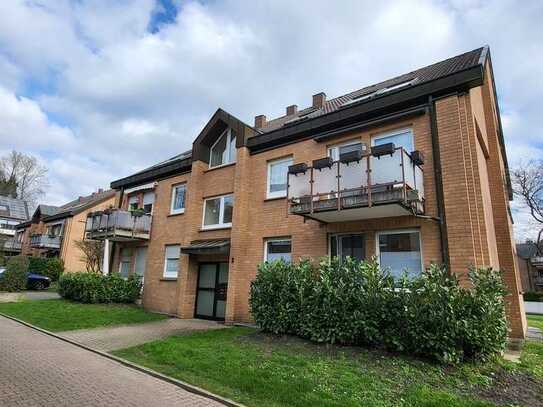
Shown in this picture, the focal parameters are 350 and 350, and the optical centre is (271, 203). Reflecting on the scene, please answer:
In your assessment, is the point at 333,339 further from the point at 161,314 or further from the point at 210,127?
the point at 210,127

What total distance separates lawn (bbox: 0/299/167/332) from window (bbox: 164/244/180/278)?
1769 mm

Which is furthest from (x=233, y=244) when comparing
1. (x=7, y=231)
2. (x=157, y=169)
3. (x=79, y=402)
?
(x=7, y=231)

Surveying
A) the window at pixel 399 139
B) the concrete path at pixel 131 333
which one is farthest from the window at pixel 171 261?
the window at pixel 399 139

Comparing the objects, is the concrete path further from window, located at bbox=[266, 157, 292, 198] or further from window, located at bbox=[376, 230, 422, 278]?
window, located at bbox=[376, 230, 422, 278]

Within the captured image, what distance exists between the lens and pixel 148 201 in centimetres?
1741

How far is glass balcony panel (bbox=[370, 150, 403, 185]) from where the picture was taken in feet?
27.0

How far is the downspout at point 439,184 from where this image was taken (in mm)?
8141

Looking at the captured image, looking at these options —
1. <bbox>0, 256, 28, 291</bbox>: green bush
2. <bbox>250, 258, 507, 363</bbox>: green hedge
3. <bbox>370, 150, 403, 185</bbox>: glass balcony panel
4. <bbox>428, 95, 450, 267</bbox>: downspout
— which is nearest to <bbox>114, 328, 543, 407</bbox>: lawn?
<bbox>250, 258, 507, 363</bbox>: green hedge

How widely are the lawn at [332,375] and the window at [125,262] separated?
10.2 meters

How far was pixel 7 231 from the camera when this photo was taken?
51188 millimetres

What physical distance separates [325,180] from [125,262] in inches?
490

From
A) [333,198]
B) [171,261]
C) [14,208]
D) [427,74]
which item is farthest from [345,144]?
[14,208]

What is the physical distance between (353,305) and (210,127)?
9.90 meters

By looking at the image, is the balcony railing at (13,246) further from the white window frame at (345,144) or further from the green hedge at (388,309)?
the white window frame at (345,144)
